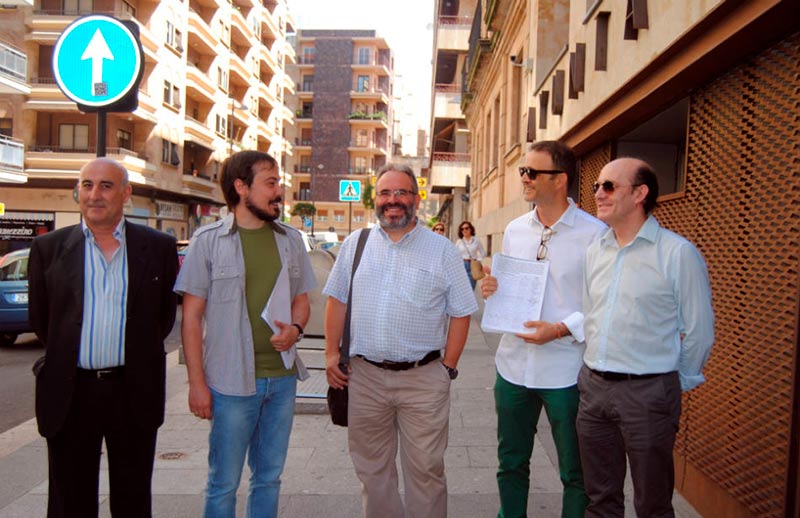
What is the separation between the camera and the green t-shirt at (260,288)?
3377 millimetres

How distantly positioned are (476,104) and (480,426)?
65.0 ft

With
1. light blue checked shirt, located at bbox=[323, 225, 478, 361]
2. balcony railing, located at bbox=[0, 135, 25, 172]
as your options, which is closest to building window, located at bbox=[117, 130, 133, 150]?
balcony railing, located at bbox=[0, 135, 25, 172]

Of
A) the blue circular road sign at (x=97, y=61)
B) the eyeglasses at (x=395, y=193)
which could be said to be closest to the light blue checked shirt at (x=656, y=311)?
the eyeglasses at (x=395, y=193)

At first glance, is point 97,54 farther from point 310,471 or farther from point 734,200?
point 734,200

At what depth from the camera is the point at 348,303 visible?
356 cm

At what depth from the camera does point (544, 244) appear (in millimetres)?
3551

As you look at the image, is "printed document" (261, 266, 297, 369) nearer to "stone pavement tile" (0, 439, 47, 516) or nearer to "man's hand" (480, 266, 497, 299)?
"man's hand" (480, 266, 497, 299)

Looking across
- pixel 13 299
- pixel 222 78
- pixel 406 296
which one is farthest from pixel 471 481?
pixel 222 78

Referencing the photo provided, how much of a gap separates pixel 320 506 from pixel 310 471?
662 mm

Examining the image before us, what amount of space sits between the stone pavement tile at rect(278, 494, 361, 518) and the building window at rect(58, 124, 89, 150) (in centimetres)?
3348

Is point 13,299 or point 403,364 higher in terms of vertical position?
point 403,364

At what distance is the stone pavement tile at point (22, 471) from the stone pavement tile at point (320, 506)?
5.80 feet

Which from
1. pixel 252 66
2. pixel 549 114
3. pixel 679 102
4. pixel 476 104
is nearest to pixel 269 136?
pixel 252 66

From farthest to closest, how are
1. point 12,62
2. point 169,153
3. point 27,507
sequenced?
point 169,153
point 12,62
point 27,507
